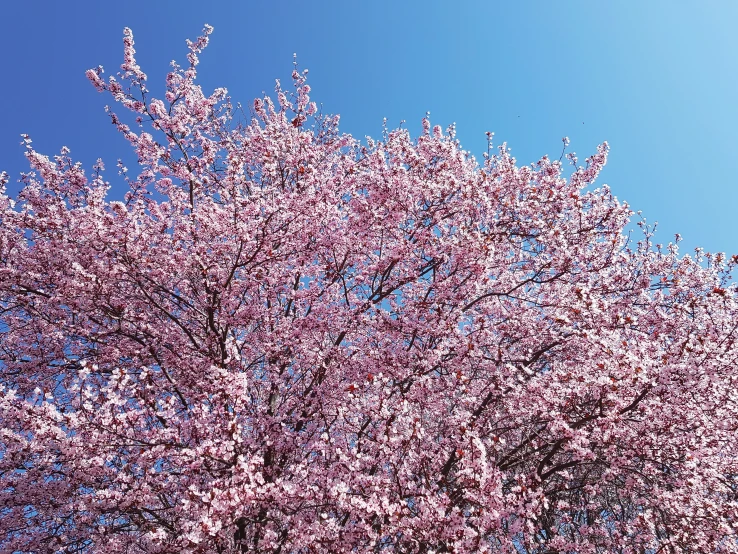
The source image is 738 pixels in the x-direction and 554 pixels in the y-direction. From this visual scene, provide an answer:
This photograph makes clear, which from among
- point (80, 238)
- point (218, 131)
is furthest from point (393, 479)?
point (218, 131)

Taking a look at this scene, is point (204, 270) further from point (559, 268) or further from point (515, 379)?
point (559, 268)

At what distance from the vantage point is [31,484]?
648cm

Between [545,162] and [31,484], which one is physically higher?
[545,162]

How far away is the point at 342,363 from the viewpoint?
25.8ft

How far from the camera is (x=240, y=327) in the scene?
830cm

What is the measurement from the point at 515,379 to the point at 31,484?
7.36 metres

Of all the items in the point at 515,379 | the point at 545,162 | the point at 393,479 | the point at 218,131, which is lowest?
the point at 393,479

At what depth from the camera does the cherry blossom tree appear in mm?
5785

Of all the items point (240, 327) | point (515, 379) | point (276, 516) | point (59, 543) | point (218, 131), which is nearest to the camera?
point (59, 543)

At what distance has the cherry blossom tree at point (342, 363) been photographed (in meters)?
5.79

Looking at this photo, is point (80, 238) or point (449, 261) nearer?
point (80, 238)

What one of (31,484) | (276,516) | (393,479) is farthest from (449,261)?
(31,484)

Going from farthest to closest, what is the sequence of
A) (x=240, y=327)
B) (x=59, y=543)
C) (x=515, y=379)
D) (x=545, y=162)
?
(x=545, y=162) < (x=240, y=327) < (x=515, y=379) < (x=59, y=543)

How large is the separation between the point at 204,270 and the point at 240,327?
1.74 m
